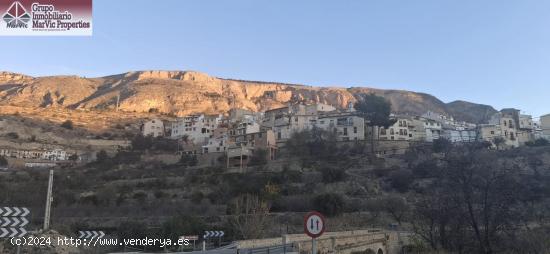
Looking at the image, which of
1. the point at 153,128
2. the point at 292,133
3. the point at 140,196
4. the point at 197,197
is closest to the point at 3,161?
the point at 140,196

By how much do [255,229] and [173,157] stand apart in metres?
49.9

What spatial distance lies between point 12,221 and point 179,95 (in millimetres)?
140230

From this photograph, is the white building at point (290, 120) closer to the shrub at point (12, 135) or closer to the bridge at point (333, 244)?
the shrub at point (12, 135)

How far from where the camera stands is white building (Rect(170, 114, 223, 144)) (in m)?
94.8

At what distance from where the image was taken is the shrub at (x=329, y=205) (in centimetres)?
4419

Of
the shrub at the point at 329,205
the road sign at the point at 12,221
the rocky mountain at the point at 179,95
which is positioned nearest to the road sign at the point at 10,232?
the road sign at the point at 12,221

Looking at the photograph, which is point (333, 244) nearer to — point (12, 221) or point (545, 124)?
point (12, 221)

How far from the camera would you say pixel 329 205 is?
44.3 meters

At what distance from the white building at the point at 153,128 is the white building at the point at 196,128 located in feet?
15.1

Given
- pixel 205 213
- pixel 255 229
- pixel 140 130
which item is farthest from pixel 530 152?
pixel 140 130

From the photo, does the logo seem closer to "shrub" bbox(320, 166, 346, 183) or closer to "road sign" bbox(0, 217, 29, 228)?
"road sign" bbox(0, 217, 29, 228)

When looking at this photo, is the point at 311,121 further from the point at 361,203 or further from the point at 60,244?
the point at 60,244

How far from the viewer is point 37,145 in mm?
85812

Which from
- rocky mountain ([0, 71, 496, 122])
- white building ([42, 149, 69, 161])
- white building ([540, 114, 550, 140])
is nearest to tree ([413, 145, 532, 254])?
white building ([42, 149, 69, 161])
